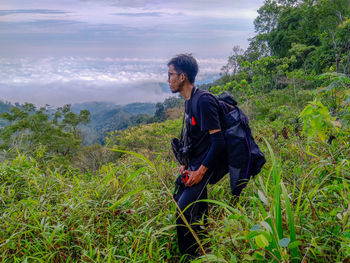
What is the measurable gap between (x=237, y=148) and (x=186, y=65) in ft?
2.37

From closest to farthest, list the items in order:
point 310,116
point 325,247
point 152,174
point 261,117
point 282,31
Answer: point 325,247 < point 310,116 < point 152,174 < point 261,117 < point 282,31

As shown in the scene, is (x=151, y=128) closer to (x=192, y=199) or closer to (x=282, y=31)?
(x=192, y=199)

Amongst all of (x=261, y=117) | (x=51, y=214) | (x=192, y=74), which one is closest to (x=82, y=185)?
(x=51, y=214)

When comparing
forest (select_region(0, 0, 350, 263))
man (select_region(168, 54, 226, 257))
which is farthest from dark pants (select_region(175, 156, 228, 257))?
forest (select_region(0, 0, 350, 263))

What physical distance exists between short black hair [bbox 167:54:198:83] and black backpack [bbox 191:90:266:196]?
0.56 feet

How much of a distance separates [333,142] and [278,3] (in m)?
31.1

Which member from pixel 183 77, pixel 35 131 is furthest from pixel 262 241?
pixel 35 131

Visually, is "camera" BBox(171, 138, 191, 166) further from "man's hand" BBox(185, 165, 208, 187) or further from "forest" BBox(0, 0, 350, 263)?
"forest" BBox(0, 0, 350, 263)

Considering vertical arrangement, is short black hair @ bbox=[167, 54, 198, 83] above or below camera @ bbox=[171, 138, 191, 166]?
above

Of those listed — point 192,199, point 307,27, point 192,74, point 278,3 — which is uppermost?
point 278,3

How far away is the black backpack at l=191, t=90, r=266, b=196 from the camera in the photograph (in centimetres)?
177

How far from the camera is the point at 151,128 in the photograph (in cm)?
1259

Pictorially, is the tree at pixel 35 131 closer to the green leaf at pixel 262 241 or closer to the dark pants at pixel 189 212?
the dark pants at pixel 189 212

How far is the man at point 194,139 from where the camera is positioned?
173cm
